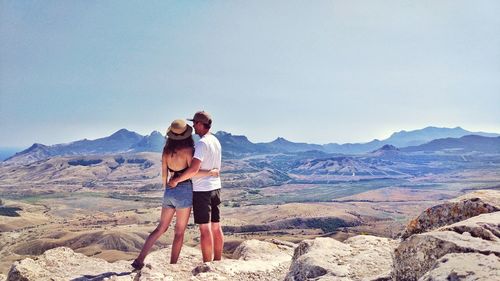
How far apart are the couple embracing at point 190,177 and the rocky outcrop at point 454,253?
4992mm

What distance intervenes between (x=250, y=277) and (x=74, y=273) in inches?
188

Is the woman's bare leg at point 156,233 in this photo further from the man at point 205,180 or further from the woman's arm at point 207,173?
the woman's arm at point 207,173

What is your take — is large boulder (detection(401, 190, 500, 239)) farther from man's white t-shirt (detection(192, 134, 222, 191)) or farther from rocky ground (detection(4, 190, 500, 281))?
man's white t-shirt (detection(192, 134, 222, 191))

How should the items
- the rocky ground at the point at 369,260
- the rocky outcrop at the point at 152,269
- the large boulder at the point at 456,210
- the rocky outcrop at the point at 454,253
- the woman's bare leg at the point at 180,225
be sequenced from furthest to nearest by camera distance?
the woman's bare leg at the point at 180,225 → the rocky outcrop at the point at 152,269 → the large boulder at the point at 456,210 → the rocky ground at the point at 369,260 → the rocky outcrop at the point at 454,253

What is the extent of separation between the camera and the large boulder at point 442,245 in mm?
6180

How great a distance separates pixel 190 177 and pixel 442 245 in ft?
19.1

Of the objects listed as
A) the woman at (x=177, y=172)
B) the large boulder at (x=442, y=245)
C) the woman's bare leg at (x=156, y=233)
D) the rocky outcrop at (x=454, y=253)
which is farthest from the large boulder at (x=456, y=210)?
the woman's bare leg at (x=156, y=233)

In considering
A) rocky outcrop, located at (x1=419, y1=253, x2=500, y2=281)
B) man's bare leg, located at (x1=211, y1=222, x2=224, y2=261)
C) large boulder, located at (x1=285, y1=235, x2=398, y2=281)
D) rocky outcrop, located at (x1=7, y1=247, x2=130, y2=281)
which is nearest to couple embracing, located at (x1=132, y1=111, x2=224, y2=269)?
man's bare leg, located at (x1=211, y1=222, x2=224, y2=261)

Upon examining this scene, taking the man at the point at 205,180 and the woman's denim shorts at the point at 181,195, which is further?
the woman's denim shorts at the point at 181,195

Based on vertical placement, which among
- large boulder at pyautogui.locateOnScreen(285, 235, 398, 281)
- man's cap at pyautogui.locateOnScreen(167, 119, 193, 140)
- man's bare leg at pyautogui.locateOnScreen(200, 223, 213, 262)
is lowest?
large boulder at pyautogui.locateOnScreen(285, 235, 398, 281)

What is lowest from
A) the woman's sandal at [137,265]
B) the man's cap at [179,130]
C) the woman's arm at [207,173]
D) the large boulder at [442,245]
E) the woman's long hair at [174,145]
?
the woman's sandal at [137,265]

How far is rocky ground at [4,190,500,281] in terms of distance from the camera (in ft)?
19.2

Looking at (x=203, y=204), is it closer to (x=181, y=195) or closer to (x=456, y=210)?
(x=181, y=195)

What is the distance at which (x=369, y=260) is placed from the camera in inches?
384
